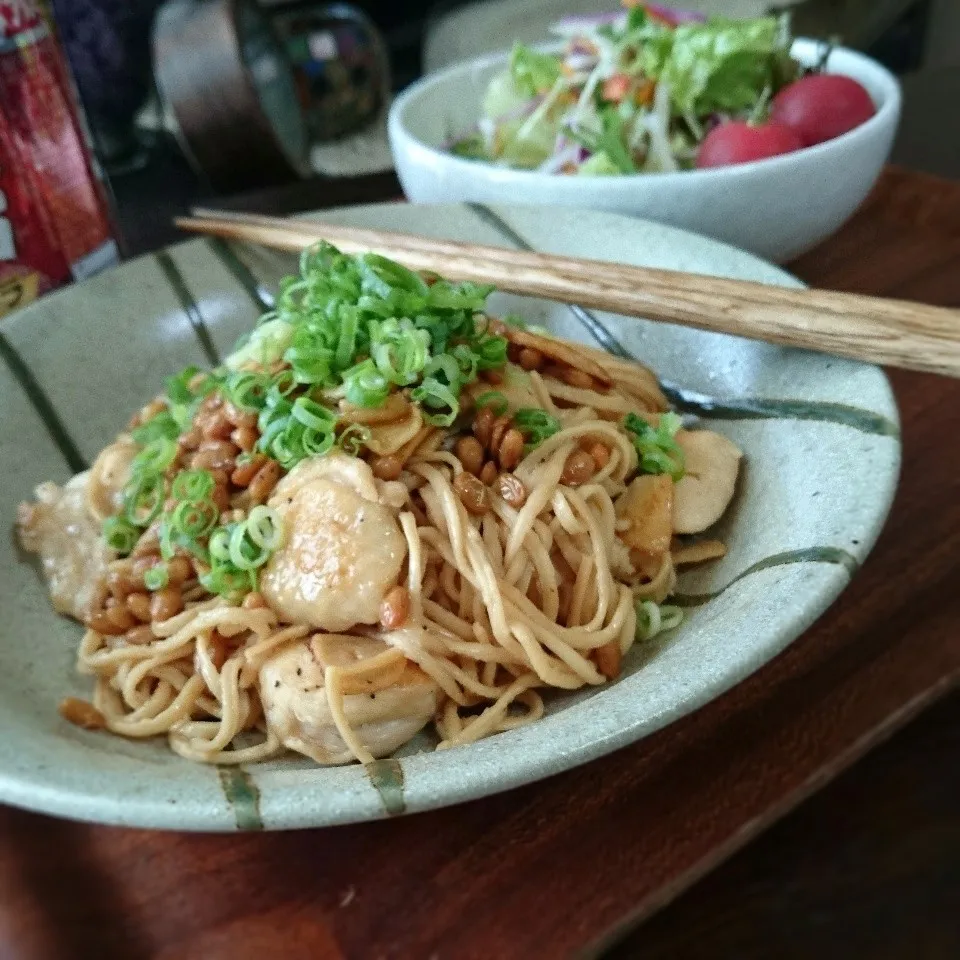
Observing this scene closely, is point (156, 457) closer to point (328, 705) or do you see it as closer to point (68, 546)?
point (68, 546)

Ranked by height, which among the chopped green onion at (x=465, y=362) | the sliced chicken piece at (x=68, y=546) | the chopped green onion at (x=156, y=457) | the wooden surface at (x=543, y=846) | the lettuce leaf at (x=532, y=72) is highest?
the lettuce leaf at (x=532, y=72)

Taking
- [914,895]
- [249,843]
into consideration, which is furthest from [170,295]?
[914,895]

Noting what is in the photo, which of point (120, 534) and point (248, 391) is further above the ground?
point (248, 391)

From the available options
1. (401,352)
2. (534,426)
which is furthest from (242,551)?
(534,426)

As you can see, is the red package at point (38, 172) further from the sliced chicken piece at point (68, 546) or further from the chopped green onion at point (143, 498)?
the chopped green onion at point (143, 498)

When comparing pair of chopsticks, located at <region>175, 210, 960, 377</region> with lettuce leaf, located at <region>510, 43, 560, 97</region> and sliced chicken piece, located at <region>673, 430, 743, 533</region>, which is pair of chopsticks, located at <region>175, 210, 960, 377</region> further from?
lettuce leaf, located at <region>510, 43, 560, 97</region>

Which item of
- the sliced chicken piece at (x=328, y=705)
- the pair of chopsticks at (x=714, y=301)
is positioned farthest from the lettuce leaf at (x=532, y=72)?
the sliced chicken piece at (x=328, y=705)

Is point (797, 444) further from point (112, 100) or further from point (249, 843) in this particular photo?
point (112, 100)

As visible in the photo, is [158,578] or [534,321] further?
[534,321]
